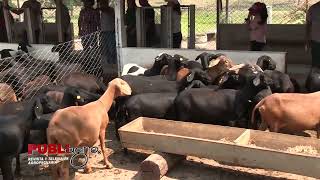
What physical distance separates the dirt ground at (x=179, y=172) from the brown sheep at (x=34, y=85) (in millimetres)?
2109

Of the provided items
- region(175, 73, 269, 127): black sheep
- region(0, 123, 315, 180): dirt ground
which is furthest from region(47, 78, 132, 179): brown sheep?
region(175, 73, 269, 127): black sheep

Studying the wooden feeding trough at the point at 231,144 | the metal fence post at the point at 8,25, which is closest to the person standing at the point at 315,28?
the wooden feeding trough at the point at 231,144

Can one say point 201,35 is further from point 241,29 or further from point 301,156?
point 301,156

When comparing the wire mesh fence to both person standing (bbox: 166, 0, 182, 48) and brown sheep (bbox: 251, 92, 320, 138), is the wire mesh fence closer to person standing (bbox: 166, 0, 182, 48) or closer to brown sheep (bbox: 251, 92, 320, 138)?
person standing (bbox: 166, 0, 182, 48)

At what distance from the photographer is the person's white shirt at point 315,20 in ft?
33.2

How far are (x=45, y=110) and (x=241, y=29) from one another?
9.44 m

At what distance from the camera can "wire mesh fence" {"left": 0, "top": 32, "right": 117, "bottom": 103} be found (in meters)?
9.95

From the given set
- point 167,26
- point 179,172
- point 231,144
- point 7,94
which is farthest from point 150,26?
point 231,144

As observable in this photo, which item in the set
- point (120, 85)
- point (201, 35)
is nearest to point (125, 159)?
point (120, 85)

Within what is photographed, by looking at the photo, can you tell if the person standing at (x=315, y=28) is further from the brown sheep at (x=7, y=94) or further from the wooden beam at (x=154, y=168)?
the brown sheep at (x=7, y=94)

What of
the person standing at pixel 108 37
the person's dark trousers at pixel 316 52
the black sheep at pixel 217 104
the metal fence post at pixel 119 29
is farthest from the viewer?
the person standing at pixel 108 37

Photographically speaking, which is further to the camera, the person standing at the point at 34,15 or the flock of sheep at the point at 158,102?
the person standing at the point at 34,15

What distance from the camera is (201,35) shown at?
21.2 metres

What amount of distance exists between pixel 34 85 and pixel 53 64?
4.16ft
